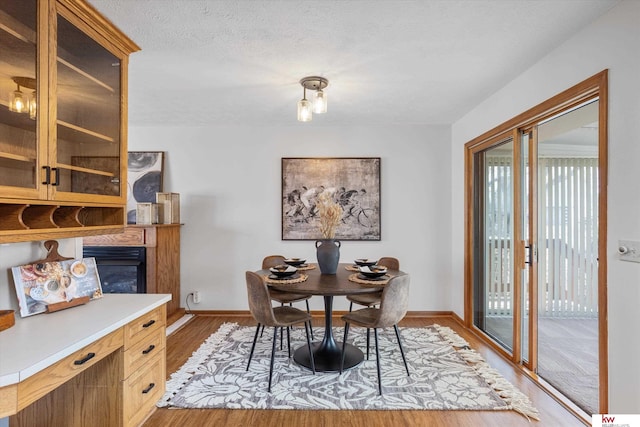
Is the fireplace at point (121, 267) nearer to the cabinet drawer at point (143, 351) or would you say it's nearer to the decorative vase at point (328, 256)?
the cabinet drawer at point (143, 351)

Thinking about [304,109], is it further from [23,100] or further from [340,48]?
[23,100]

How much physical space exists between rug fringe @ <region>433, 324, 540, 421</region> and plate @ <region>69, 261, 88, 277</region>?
116 inches

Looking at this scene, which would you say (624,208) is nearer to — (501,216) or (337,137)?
(501,216)

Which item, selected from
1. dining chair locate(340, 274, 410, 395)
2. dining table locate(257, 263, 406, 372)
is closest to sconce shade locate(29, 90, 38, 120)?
dining table locate(257, 263, 406, 372)

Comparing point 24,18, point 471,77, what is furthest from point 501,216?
point 24,18

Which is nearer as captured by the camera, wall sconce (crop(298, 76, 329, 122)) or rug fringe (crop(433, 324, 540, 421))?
rug fringe (crop(433, 324, 540, 421))

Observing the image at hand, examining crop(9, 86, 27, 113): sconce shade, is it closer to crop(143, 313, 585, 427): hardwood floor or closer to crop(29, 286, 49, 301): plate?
crop(29, 286, 49, 301): plate

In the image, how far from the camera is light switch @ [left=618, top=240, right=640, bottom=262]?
5.49 feet

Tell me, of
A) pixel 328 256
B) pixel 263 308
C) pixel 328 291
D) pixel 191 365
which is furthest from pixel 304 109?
pixel 191 365

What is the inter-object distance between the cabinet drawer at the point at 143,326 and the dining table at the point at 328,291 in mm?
779

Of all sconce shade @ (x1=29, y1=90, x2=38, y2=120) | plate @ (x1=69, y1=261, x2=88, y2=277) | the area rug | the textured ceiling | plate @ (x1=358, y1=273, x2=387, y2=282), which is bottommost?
the area rug

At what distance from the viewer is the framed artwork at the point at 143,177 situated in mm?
4219

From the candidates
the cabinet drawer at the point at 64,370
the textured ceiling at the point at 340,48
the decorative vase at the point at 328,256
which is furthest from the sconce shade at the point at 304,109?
the cabinet drawer at the point at 64,370

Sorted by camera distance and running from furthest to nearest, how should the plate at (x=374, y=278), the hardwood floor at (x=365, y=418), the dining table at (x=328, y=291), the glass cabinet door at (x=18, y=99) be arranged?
the plate at (x=374, y=278) → the dining table at (x=328, y=291) → the hardwood floor at (x=365, y=418) → the glass cabinet door at (x=18, y=99)
